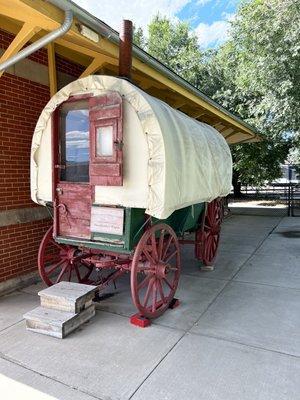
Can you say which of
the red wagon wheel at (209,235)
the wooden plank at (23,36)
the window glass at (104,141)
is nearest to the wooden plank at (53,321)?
the window glass at (104,141)

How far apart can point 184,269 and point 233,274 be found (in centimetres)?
86

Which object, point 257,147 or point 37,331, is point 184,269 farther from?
point 257,147

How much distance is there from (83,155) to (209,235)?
2.91m

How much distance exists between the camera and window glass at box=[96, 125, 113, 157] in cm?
388

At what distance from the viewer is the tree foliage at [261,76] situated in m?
10.1

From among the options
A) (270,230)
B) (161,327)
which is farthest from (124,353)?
(270,230)

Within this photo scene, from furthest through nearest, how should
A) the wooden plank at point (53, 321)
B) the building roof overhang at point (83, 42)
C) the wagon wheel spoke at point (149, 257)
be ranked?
the wagon wheel spoke at point (149, 257), the wooden plank at point (53, 321), the building roof overhang at point (83, 42)

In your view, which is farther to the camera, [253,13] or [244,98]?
[244,98]

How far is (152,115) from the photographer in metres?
3.68

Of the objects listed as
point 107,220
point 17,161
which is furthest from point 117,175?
point 17,161

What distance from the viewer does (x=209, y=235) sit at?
244 inches

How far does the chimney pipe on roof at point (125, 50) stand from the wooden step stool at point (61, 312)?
2.57m

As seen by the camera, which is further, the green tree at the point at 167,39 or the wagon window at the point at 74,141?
the green tree at the point at 167,39

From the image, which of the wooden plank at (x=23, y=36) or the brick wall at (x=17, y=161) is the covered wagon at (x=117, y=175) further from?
the brick wall at (x=17, y=161)
